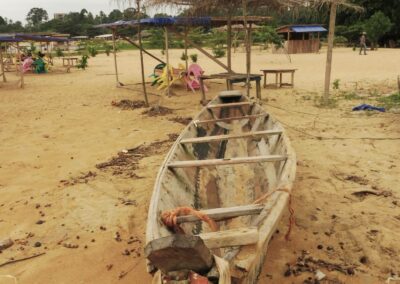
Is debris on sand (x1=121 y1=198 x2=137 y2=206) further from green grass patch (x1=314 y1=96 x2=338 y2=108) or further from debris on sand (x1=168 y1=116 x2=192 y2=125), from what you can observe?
green grass patch (x1=314 y1=96 x2=338 y2=108)

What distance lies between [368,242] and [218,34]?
120 feet

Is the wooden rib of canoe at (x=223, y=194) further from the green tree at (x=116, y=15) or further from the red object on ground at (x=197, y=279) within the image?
the green tree at (x=116, y=15)

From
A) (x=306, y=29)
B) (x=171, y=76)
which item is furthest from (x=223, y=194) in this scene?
(x=306, y=29)

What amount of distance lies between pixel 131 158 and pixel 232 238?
431 centimetres

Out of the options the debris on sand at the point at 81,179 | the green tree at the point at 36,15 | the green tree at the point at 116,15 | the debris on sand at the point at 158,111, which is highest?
the green tree at the point at 36,15

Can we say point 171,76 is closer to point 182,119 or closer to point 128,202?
point 182,119

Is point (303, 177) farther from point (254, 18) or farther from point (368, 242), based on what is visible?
point (254, 18)

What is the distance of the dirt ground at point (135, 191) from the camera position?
10.6ft

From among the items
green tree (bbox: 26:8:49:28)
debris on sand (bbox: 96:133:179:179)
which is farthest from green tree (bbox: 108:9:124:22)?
green tree (bbox: 26:8:49:28)

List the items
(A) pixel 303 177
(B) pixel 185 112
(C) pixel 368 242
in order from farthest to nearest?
(B) pixel 185 112 < (A) pixel 303 177 < (C) pixel 368 242

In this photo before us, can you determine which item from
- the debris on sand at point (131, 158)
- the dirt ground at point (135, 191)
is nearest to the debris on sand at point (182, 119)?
the dirt ground at point (135, 191)

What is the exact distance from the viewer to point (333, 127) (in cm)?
752

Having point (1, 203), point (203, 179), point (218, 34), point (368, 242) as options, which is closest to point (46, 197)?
point (1, 203)

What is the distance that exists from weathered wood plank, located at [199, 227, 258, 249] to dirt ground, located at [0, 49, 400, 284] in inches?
48.4
